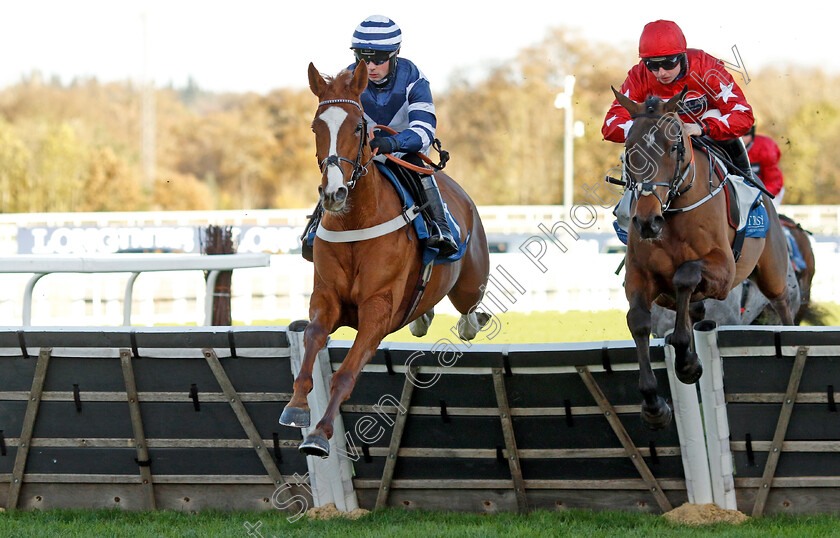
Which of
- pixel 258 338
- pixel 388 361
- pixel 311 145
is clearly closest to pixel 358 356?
pixel 388 361

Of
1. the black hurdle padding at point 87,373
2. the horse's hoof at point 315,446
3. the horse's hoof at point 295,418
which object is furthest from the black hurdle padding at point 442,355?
the black hurdle padding at point 87,373

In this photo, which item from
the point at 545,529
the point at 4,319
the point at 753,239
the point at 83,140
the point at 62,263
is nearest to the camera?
the point at 545,529

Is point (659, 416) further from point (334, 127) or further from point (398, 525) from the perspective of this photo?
point (334, 127)

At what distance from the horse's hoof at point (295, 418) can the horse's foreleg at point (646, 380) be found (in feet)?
5.27

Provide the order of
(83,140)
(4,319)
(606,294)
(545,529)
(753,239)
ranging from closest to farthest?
(545,529) → (753,239) → (4,319) → (606,294) → (83,140)

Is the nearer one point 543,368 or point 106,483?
point 543,368

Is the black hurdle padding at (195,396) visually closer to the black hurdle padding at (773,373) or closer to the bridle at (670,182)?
the bridle at (670,182)

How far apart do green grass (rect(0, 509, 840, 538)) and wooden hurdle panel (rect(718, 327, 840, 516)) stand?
14 centimetres

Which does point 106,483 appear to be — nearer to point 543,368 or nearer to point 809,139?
point 543,368

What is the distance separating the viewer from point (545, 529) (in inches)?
197

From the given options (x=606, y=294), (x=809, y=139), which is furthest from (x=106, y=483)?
(x=809, y=139)

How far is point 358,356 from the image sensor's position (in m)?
4.85

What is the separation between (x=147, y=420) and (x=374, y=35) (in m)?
2.39

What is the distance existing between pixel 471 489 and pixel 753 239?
2.22 metres
